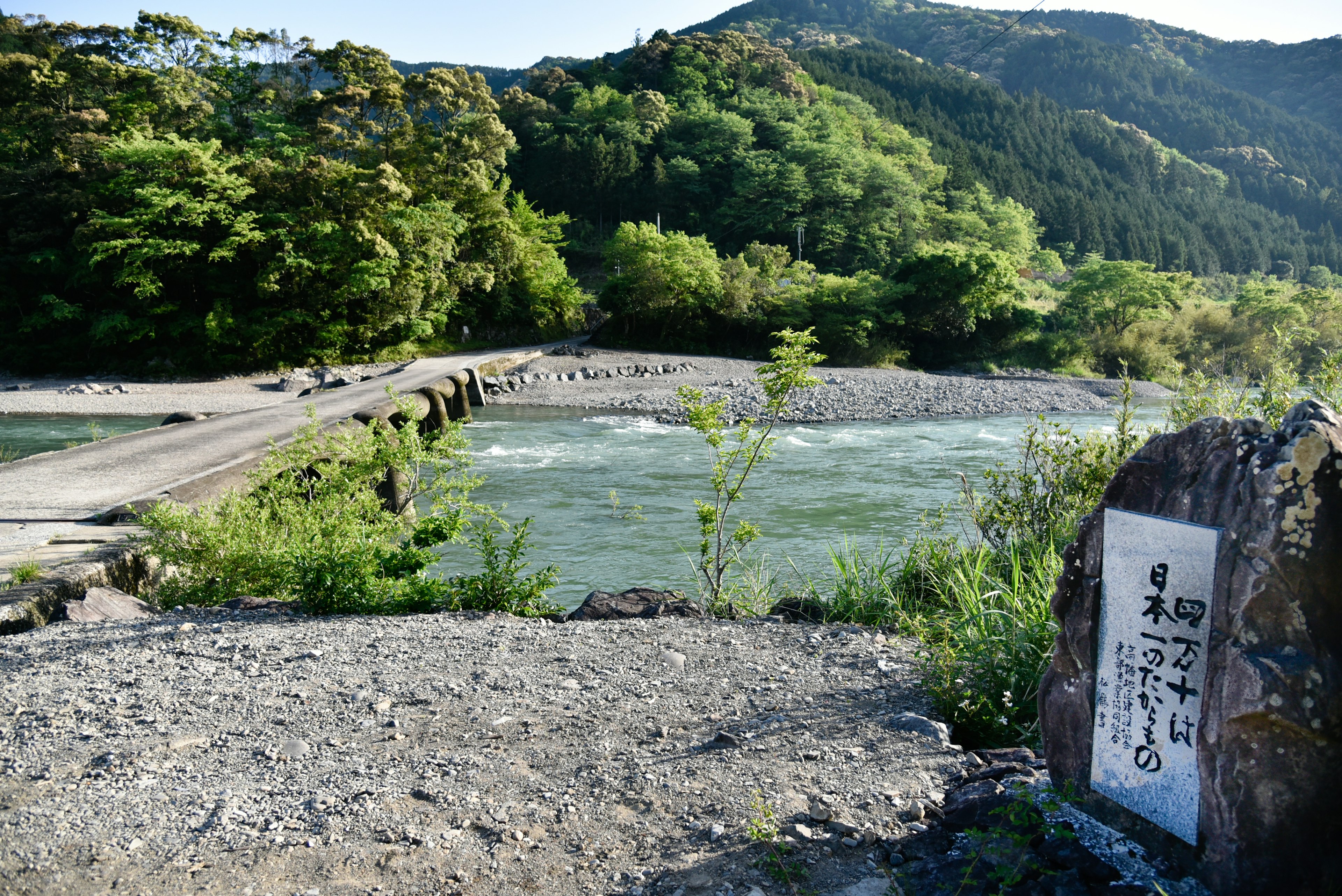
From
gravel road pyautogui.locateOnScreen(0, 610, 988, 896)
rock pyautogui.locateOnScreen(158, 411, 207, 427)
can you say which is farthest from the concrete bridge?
gravel road pyautogui.locateOnScreen(0, 610, 988, 896)

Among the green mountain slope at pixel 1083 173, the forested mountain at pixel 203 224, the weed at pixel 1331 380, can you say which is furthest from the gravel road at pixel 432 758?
the green mountain slope at pixel 1083 173

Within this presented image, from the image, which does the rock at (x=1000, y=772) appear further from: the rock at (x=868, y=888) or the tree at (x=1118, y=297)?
A: the tree at (x=1118, y=297)

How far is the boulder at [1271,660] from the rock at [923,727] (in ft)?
3.05

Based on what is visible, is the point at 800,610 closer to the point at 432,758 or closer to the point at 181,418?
the point at 432,758

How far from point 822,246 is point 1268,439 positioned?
4213 cm

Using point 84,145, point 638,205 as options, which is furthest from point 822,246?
point 84,145

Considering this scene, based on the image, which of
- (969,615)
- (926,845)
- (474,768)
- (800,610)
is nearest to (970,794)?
(926,845)

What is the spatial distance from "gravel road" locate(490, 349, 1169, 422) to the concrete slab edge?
39.7ft

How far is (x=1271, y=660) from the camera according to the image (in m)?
1.80

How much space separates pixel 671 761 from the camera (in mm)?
2742

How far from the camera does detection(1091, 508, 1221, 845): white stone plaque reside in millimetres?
1957

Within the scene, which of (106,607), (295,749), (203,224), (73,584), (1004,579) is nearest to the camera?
(295,749)

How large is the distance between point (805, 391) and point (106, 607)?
48.4 feet

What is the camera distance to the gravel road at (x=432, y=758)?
86.2 inches
